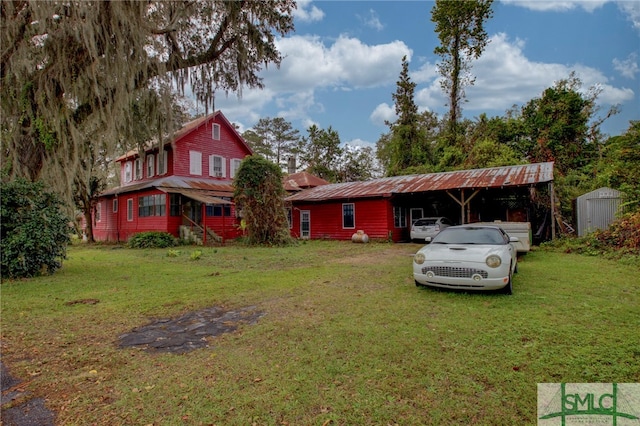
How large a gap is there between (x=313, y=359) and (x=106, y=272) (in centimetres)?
913

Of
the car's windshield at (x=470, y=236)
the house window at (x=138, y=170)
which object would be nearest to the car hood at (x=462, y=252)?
the car's windshield at (x=470, y=236)

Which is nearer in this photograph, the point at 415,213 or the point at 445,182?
the point at 445,182

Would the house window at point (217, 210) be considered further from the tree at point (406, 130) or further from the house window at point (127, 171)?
the tree at point (406, 130)

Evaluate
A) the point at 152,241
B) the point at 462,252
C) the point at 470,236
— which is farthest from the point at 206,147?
the point at 462,252

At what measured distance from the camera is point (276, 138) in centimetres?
4734

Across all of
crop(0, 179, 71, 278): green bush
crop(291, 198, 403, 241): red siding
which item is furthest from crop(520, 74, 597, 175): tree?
crop(0, 179, 71, 278): green bush

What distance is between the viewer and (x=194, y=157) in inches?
904

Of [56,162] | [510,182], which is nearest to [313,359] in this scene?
[56,162]

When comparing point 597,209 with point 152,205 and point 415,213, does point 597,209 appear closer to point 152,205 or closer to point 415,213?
point 415,213

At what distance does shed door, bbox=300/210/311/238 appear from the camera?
2241 centimetres

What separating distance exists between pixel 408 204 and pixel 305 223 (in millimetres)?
6898

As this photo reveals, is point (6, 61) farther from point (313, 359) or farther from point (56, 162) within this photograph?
point (313, 359)

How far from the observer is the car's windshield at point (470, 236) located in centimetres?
688

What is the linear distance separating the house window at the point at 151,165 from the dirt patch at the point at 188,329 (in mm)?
20694
